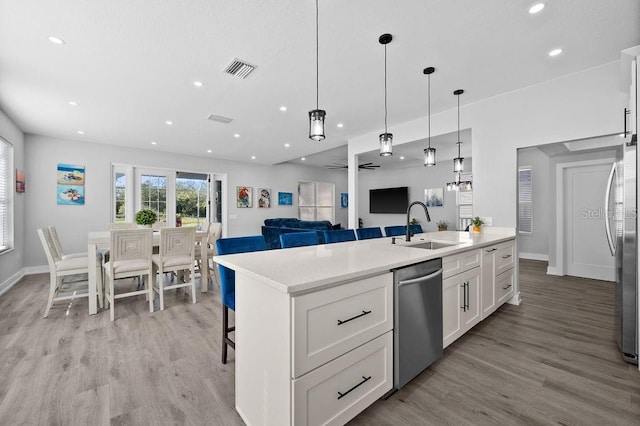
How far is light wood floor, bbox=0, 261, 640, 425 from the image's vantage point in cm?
158

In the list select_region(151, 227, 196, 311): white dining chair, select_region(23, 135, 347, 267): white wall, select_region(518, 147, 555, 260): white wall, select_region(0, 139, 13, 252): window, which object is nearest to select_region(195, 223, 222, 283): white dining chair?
select_region(151, 227, 196, 311): white dining chair

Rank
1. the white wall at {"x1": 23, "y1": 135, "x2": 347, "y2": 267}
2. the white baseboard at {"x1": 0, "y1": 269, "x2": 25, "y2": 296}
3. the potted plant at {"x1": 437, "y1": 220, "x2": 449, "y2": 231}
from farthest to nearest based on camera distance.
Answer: the potted plant at {"x1": 437, "y1": 220, "x2": 449, "y2": 231} → the white wall at {"x1": 23, "y1": 135, "x2": 347, "y2": 267} → the white baseboard at {"x1": 0, "y1": 269, "x2": 25, "y2": 296}

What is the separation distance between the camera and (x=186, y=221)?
7.26 metres

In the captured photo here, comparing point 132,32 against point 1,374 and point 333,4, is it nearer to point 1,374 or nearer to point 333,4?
point 333,4

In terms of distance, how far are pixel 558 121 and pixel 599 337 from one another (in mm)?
2312

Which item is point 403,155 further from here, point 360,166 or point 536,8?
point 536,8

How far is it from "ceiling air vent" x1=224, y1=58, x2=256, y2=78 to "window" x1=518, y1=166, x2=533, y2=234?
6671 mm

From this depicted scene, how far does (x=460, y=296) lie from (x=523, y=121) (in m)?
2.63

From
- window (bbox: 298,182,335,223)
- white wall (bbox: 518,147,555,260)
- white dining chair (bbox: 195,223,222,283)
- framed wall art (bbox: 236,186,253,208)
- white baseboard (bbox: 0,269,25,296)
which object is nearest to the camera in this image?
white baseboard (bbox: 0,269,25,296)

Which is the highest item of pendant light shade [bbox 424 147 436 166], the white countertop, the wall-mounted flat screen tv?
pendant light shade [bbox 424 147 436 166]

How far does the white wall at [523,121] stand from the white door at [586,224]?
2.13 metres

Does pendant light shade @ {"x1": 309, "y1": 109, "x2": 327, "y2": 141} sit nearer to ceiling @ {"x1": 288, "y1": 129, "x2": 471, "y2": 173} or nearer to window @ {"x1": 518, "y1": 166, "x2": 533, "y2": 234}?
ceiling @ {"x1": 288, "y1": 129, "x2": 471, "y2": 173}

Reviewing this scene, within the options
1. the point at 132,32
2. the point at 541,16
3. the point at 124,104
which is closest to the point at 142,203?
the point at 124,104

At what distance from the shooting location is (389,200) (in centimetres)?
935
